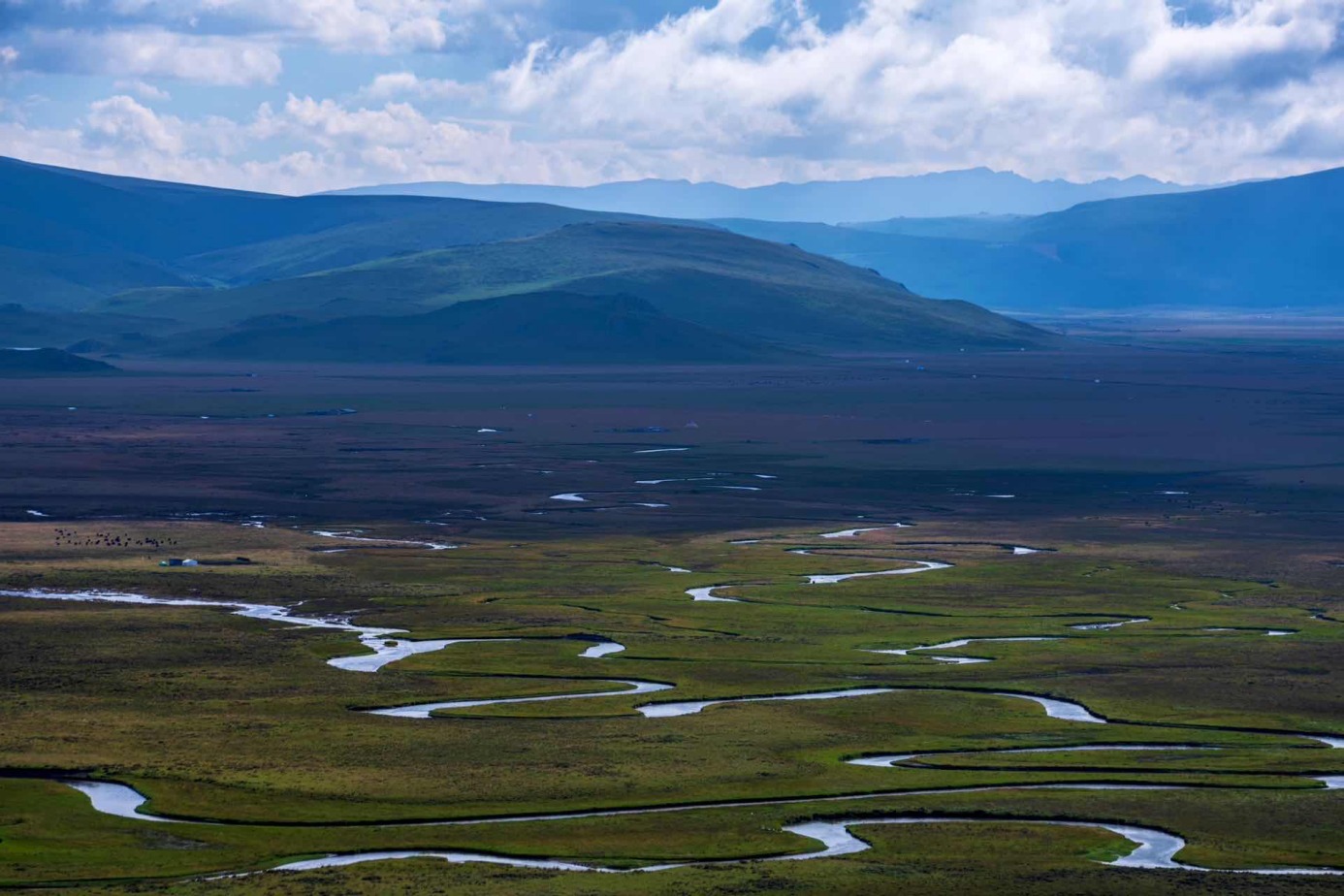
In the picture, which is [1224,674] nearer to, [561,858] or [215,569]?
[561,858]

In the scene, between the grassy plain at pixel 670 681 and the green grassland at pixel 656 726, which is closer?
the green grassland at pixel 656 726

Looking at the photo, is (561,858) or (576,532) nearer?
(561,858)

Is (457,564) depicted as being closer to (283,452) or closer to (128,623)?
(128,623)

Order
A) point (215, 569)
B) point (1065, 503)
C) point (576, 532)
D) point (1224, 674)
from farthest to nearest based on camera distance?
1. point (1065, 503)
2. point (576, 532)
3. point (215, 569)
4. point (1224, 674)

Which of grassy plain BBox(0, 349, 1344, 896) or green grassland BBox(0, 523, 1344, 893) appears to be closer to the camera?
green grassland BBox(0, 523, 1344, 893)

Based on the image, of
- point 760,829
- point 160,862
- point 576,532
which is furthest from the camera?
point 576,532

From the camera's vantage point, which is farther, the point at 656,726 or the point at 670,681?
the point at 670,681

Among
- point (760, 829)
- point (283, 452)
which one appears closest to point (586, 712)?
point (760, 829)
